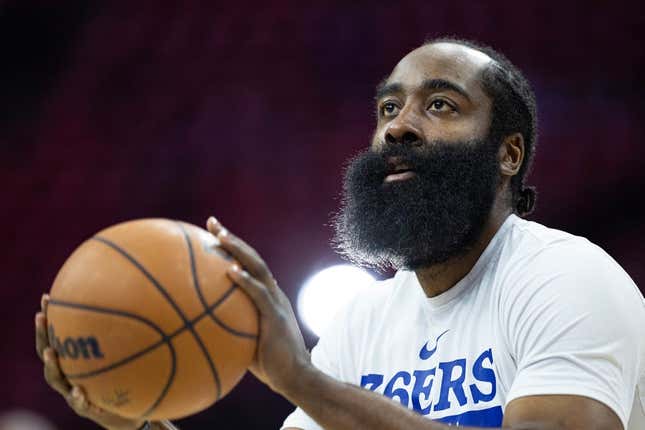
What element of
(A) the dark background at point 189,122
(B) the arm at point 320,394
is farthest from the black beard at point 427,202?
(A) the dark background at point 189,122

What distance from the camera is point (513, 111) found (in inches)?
155

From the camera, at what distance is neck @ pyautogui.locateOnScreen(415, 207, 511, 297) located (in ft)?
11.8

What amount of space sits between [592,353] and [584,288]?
0.22 m

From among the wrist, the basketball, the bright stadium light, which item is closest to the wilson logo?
the basketball

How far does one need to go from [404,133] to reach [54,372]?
1648 mm

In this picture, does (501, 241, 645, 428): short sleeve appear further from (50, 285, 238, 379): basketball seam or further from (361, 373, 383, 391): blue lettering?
(50, 285, 238, 379): basketball seam

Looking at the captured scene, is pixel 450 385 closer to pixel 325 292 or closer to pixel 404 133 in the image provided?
pixel 404 133

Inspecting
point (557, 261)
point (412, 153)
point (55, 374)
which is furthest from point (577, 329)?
point (55, 374)

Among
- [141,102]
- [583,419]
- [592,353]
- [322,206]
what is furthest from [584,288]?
[141,102]

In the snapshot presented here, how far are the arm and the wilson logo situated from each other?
1.36ft

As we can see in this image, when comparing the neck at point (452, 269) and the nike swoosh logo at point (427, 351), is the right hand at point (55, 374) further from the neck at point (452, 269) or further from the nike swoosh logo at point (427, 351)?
the neck at point (452, 269)

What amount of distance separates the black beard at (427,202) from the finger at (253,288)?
110cm

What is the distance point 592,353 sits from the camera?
279cm

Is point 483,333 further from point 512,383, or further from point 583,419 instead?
point 583,419
